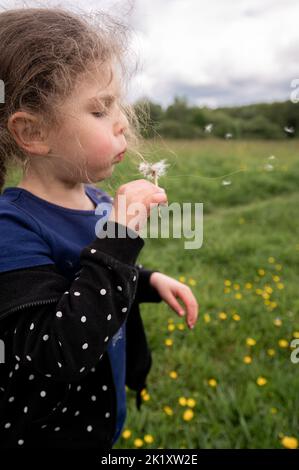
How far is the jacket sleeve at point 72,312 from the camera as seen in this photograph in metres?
0.84

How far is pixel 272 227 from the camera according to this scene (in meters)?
4.66

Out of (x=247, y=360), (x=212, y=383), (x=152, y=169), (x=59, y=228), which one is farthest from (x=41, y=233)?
(x=247, y=360)

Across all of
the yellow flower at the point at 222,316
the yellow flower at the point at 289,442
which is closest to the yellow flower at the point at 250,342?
the yellow flower at the point at 222,316

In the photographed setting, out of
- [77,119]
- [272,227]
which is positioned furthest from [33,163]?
[272,227]

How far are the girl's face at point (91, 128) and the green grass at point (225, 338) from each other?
0.26 metres

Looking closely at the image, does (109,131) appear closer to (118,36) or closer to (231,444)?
(118,36)

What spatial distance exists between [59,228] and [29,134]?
23cm

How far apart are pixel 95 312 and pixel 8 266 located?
204mm

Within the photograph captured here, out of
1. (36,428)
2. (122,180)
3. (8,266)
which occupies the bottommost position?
(36,428)

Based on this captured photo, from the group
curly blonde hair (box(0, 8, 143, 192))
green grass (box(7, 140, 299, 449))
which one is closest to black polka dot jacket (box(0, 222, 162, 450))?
curly blonde hair (box(0, 8, 143, 192))

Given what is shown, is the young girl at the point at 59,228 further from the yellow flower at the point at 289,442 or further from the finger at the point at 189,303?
the yellow flower at the point at 289,442

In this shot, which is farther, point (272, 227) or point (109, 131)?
point (272, 227)

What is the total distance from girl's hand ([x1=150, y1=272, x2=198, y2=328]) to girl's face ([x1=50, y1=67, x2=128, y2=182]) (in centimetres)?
52
